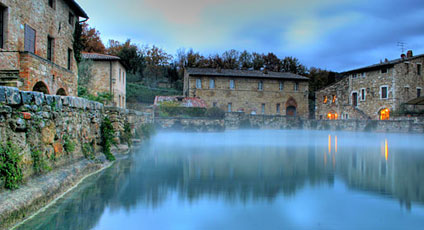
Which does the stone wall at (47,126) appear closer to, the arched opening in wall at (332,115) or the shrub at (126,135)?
the shrub at (126,135)

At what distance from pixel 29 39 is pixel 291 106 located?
3290cm

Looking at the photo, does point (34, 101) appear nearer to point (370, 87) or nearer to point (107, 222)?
point (107, 222)

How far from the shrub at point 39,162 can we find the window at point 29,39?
29.7 feet

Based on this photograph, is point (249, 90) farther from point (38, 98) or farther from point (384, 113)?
point (38, 98)

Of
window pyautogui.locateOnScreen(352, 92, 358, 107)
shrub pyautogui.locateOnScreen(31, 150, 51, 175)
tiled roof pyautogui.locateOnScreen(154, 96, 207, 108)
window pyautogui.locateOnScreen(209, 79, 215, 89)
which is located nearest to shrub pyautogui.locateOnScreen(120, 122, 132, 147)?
shrub pyautogui.locateOnScreen(31, 150, 51, 175)

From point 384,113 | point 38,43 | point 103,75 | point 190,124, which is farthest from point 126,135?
point 384,113

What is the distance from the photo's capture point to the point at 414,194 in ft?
17.8

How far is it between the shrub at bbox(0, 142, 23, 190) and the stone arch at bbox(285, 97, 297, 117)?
3806 cm

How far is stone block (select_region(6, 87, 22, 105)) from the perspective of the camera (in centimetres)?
371

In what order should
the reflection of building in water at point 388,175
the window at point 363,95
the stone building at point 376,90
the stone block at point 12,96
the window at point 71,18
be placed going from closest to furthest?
the stone block at point 12,96
the reflection of building in water at point 388,175
the window at point 71,18
the stone building at point 376,90
the window at point 363,95

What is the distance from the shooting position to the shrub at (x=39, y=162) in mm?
4305

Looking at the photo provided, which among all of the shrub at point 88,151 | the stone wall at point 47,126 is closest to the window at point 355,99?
the stone wall at point 47,126

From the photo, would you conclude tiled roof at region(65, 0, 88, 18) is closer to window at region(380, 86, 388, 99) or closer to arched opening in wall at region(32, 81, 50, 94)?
arched opening in wall at region(32, 81, 50, 94)

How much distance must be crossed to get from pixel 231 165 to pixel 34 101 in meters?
5.11
